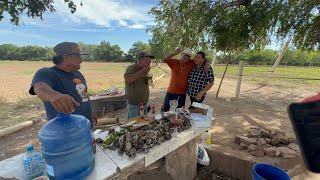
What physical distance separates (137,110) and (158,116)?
137cm

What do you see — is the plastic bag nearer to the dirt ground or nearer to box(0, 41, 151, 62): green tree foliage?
the dirt ground

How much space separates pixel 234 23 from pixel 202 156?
15.5 feet

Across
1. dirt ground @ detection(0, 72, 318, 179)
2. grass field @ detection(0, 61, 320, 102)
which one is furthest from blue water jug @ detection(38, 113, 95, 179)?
grass field @ detection(0, 61, 320, 102)

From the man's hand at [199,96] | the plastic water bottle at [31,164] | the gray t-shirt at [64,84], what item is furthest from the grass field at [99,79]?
the plastic water bottle at [31,164]

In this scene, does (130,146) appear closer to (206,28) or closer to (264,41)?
(206,28)

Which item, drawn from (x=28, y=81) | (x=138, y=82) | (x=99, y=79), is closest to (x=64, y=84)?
(x=138, y=82)

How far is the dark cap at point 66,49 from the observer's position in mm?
2953

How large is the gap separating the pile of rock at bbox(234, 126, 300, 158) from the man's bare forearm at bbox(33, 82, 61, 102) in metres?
3.48

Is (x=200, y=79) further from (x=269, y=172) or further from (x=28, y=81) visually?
(x=28, y=81)

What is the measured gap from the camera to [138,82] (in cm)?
491

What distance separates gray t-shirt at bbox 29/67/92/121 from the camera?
278 cm

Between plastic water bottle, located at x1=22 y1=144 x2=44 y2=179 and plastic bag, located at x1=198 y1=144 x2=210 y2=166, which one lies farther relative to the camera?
plastic bag, located at x1=198 y1=144 x2=210 y2=166

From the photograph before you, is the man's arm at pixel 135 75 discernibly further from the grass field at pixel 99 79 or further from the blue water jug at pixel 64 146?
the grass field at pixel 99 79

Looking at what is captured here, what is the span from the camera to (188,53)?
5.31m
